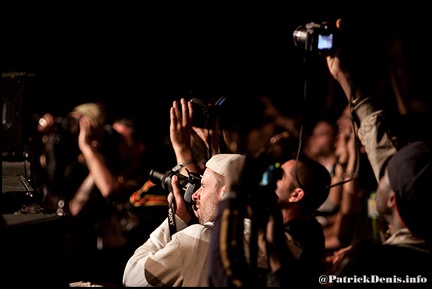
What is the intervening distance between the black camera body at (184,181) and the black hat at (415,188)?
806 mm

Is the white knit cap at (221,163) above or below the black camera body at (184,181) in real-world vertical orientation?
above

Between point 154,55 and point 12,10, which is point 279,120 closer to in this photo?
point 154,55

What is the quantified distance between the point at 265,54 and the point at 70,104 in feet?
5.99

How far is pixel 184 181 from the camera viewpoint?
2.29 metres

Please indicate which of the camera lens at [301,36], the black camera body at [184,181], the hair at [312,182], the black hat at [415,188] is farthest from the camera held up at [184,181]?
the black hat at [415,188]

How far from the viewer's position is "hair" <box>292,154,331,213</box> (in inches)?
99.4

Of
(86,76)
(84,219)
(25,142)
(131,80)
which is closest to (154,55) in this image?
(131,80)

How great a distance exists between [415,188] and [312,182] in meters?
0.97

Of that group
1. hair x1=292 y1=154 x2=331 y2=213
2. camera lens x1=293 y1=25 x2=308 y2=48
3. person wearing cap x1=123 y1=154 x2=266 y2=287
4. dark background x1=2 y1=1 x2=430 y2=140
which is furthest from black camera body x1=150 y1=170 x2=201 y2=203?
dark background x1=2 y1=1 x2=430 y2=140

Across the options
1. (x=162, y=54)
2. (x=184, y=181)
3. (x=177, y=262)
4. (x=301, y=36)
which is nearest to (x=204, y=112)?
(x=184, y=181)

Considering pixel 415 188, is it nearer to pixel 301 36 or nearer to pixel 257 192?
pixel 257 192

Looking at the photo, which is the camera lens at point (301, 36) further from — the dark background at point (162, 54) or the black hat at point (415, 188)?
the dark background at point (162, 54)

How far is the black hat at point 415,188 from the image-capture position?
1.60 m

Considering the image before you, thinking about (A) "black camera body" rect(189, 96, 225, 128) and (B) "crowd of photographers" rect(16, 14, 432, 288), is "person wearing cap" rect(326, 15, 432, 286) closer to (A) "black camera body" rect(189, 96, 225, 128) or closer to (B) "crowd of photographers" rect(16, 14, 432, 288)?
(B) "crowd of photographers" rect(16, 14, 432, 288)
